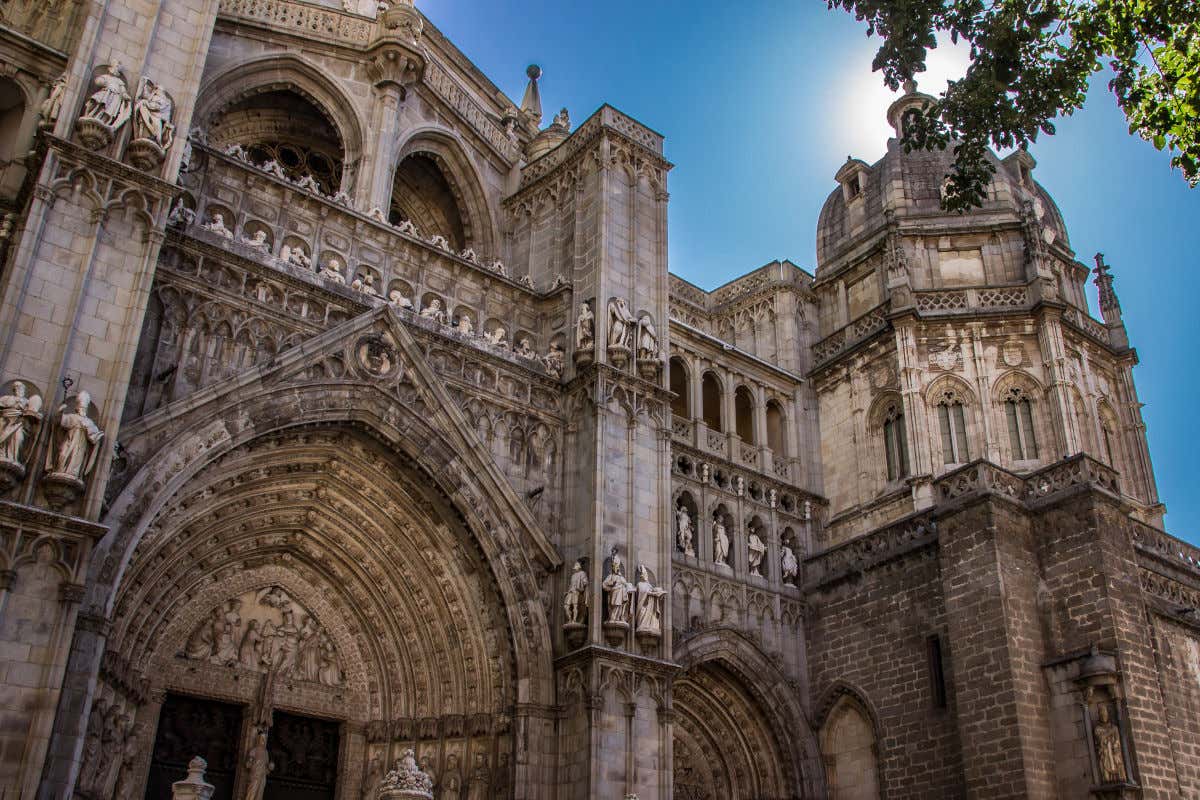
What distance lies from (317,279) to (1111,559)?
572 inches

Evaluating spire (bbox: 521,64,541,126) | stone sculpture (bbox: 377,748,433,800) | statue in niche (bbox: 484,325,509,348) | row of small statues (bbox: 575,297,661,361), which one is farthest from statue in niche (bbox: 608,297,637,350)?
spire (bbox: 521,64,541,126)

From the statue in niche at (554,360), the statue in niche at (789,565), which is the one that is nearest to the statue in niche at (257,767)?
the statue in niche at (554,360)

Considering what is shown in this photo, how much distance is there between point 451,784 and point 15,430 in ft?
29.7

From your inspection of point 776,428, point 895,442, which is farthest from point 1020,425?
point 776,428

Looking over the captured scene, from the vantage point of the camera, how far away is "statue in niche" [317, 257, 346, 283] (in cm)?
1883

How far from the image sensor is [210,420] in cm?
Result: 1605

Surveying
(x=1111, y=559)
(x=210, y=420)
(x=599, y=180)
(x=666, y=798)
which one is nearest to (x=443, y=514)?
(x=210, y=420)

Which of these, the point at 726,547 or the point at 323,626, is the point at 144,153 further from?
the point at 726,547

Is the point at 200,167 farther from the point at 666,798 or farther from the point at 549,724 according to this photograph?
the point at 666,798

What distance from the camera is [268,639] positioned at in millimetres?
18578

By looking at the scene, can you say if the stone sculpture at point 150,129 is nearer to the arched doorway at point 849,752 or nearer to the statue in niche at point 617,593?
the statue in niche at point 617,593

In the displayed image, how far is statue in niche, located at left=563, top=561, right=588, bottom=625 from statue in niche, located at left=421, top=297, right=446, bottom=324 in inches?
205

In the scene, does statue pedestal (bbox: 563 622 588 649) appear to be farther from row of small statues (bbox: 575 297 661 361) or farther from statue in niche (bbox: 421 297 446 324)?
statue in niche (bbox: 421 297 446 324)

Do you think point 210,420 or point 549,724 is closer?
point 210,420
